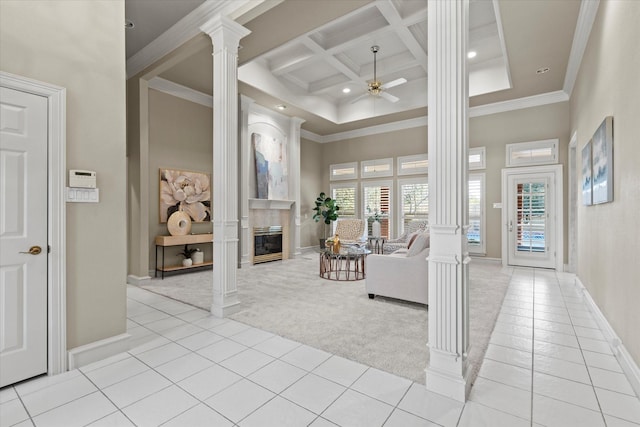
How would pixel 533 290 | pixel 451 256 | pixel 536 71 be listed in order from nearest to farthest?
pixel 451 256, pixel 533 290, pixel 536 71

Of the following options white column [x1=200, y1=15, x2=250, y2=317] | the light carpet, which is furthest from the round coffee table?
white column [x1=200, y1=15, x2=250, y2=317]

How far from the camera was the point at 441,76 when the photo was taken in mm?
2053

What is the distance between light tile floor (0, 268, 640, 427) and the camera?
1828 mm

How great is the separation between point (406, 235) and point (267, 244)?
3320 millimetres

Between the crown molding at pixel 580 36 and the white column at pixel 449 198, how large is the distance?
264cm

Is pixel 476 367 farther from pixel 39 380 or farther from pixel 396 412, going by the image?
pixel 39 380

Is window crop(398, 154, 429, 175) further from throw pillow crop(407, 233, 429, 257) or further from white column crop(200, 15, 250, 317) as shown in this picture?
white column crop(200, 15, 250, 317)

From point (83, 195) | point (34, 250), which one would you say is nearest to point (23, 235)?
point (34, 250)

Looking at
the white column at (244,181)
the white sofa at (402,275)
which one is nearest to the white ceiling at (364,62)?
the white column at (244,181)

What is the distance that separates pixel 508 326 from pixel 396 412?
6.83 ft

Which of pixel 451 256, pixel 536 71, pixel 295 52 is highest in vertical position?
pixel 295 52

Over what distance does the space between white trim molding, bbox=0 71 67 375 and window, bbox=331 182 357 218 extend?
23.5 feet

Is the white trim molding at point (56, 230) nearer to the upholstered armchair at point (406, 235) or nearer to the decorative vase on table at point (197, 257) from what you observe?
the decorative vase on table at point (197, 257)

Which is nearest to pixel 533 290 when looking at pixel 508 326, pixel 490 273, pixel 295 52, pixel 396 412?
pixel 490 273
